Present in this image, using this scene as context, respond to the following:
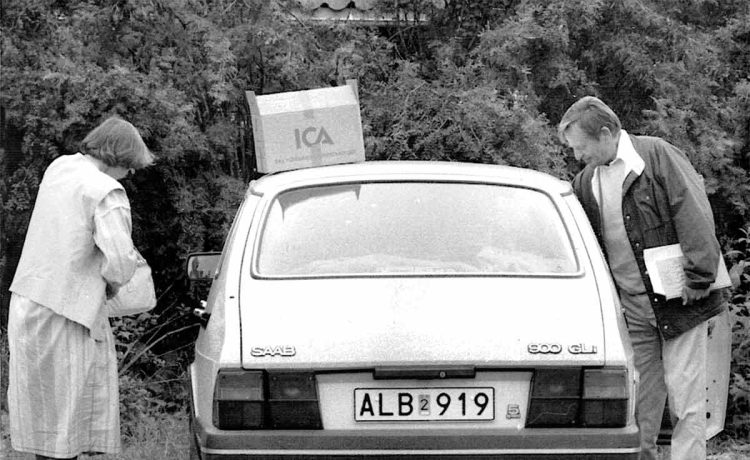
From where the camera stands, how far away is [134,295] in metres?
5.27

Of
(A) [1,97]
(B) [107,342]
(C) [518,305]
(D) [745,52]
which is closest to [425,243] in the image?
(C) [518,305]

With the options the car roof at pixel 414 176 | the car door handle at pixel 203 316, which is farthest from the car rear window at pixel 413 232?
the car door handle at pixel 203 316

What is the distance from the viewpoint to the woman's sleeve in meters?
4.88

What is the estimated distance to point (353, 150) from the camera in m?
5.99

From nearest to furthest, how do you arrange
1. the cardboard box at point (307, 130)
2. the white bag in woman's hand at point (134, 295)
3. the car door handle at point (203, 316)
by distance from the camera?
1. the car door handle at point (203, 316)
2. the white bag in woman's hand at point (134, 295)
3. the cardboard box at point (307, 130)

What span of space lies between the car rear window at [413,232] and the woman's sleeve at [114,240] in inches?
26.9

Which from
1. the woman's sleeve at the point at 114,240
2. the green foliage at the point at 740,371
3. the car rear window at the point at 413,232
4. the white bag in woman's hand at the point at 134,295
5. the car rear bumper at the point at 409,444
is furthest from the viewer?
the green foliage at the point at 740,371

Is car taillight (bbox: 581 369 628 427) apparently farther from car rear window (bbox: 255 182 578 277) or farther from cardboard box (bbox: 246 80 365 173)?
cardboard box (bbox: 246 80 365 173)

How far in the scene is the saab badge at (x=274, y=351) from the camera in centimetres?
391

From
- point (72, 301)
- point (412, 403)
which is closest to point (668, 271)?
point (412, 403)

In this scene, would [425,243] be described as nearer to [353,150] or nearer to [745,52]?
[353,150]

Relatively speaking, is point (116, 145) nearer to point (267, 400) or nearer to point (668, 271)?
point (267, 400)

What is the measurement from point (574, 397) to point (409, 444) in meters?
0.58

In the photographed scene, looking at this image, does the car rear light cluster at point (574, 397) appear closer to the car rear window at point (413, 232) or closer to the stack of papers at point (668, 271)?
the car rear window at point (413, 232)
